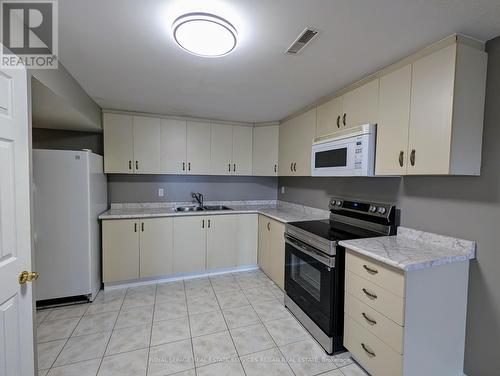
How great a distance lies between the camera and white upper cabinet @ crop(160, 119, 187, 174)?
3.27 meters

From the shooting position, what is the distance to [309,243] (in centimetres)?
208

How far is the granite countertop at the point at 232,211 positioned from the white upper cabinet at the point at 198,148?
58 centimetres

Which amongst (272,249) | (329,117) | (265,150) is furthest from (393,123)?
(265,150)

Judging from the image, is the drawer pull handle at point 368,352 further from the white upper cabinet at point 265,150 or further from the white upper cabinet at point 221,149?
the white upper cabinet at point 221,149

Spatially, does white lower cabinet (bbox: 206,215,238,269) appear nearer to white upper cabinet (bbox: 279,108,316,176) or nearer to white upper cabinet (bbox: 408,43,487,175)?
white upper cabinet (bbox: 279,108,316,176)

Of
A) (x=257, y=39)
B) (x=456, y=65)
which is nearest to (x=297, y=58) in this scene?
(x=257, y=39)

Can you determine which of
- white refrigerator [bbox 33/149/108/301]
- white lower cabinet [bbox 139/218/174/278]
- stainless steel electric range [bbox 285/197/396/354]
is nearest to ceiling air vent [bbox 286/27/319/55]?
stainless steel electric range [bbox 285/197/396/354]

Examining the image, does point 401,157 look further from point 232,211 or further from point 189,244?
point 189,244

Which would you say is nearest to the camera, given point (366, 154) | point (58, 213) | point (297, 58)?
point (297, 58)

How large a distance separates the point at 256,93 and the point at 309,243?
1.57 metres

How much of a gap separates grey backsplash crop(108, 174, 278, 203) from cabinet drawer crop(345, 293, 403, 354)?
8.10 feet

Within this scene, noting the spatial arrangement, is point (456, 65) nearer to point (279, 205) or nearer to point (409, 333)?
point (409, 333)

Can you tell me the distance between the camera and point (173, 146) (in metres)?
3.32

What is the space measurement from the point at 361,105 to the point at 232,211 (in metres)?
2.05
